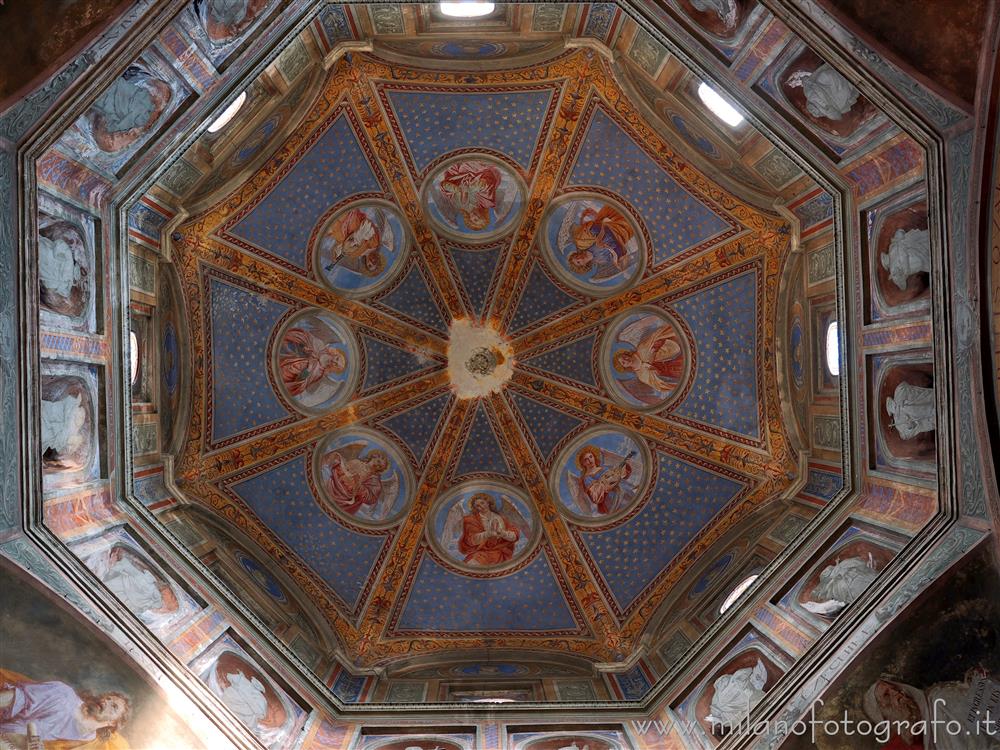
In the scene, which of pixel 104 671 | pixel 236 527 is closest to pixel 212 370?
pixel 236 527

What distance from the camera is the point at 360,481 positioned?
16.5m

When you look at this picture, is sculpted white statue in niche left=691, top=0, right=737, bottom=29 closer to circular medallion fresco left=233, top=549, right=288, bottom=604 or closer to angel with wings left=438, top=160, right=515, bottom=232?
angel with wings left=438, top=160, right=515, bottom=232

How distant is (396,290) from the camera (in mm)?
16578

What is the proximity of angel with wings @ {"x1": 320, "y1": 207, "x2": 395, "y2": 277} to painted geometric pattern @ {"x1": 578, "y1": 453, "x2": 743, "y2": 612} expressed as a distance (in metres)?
6.75

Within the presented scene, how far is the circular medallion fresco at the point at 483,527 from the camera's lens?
53.2 ft

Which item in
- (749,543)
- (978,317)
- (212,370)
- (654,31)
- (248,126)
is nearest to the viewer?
(978,317)

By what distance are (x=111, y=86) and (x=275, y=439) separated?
786 cm

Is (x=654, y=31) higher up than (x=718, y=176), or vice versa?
(x=718, y=176)

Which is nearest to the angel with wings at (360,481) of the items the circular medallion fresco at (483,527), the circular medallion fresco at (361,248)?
the circular medallion fresco at (483,527)

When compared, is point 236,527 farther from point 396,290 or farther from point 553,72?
point 553,72

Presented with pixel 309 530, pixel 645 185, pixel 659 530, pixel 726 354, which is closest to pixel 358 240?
pixel 645 185

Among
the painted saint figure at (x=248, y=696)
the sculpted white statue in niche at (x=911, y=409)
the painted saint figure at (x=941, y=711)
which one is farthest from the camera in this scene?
the painted saint figure at (x=248, y=696)

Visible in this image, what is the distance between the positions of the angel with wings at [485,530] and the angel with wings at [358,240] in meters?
5.13

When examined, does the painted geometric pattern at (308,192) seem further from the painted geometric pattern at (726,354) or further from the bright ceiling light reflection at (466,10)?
the painted geometric pattern at (726,354)
